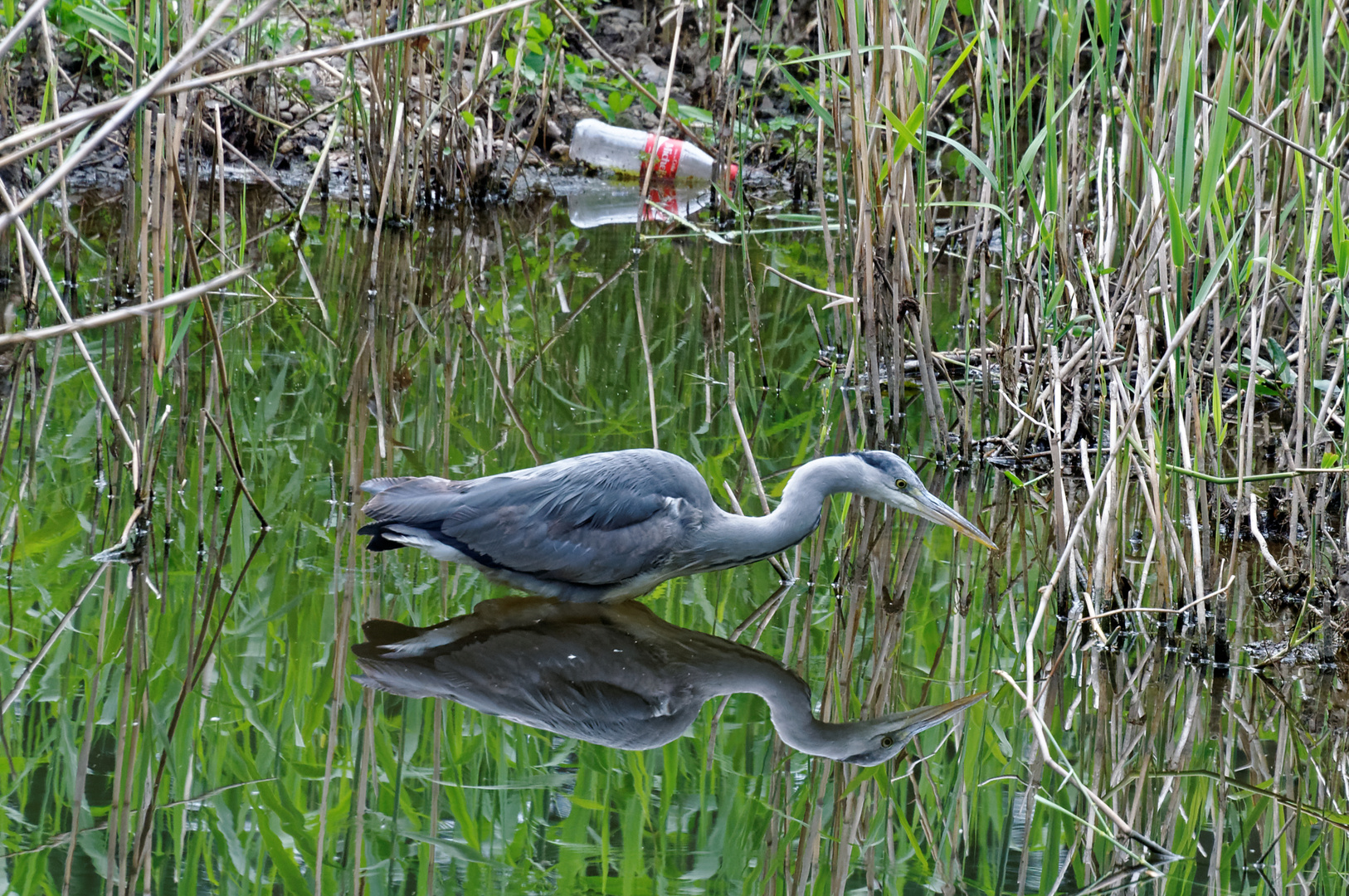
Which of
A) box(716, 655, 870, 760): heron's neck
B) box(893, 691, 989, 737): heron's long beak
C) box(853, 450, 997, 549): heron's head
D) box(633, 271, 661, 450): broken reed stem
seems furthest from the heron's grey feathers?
box(633, 271, 661, 450): broken reed stem

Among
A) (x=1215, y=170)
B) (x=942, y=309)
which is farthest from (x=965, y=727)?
(x=942, y=309)

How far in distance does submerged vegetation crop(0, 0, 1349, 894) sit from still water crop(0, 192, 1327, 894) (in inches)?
A: 0.5

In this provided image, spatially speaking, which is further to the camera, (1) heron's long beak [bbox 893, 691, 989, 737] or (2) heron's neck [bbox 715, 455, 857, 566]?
(2) heron's neck [bbox 715, 455, 857, 566]

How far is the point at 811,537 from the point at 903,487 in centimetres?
58

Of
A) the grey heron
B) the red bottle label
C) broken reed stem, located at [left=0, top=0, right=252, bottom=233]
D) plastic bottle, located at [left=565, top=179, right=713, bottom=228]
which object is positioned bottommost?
the grey heron

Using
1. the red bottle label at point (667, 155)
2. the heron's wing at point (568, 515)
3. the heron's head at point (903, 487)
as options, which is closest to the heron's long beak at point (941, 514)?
the heron's head at point (903, 487)

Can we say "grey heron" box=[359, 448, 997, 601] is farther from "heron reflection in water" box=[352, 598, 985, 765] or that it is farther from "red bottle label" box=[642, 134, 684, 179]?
"red bottle label" box=[642, 134, 684, 179]

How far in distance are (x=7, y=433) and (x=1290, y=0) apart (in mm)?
3895

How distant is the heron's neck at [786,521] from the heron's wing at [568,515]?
11 centimetres

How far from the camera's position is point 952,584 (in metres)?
4.18

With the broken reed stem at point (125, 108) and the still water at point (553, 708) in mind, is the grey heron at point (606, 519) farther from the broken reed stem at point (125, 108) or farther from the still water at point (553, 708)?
the broken reed stem at point (125, 108)

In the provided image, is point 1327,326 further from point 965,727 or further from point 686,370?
point 686,370

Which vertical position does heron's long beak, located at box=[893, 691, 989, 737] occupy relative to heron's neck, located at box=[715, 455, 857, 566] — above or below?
below

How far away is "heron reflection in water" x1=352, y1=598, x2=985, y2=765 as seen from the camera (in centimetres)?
326
